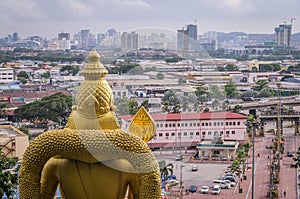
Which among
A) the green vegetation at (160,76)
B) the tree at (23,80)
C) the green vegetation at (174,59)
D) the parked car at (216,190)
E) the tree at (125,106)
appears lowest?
the parked car at (216,190)

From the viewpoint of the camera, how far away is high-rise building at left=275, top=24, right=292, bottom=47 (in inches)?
3312

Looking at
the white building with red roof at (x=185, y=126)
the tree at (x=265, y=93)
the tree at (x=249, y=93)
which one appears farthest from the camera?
the tree at (x=265, y=93)

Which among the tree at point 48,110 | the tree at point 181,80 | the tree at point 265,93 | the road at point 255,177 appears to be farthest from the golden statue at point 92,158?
the tree at point 265,93

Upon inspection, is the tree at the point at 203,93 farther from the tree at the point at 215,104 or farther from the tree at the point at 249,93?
the tree at the point at 249,93

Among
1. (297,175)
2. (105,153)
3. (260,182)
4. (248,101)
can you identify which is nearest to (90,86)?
(105,153)

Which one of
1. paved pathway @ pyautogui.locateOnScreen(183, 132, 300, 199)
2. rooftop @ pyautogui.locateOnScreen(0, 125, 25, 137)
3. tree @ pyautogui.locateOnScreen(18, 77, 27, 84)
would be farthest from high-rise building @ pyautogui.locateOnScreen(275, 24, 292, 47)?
rooftop @ pyautogui.locateOnScreen(0, 125, 25, 137)

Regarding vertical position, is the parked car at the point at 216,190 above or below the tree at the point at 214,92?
below

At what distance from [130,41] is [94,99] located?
1.41 ft

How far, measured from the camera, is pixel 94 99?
391 cm

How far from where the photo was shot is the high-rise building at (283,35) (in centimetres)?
8412

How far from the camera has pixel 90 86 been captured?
3930mm

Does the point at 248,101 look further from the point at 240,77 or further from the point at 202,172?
the point at 202,172

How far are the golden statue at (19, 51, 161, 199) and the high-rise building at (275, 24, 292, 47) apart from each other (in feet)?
268

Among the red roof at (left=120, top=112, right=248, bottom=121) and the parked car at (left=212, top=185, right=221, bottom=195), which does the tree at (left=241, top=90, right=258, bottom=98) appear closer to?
the parked car at (left=212, top=185, right=221, bottom=195)
